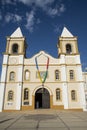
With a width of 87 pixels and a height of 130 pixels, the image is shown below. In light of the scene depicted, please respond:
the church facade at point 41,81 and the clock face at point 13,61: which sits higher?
the clock face at point 13,61

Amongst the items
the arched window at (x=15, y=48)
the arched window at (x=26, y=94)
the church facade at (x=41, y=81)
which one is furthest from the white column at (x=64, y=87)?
the arched window at (x=15, y=48)

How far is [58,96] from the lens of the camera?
24.0 m

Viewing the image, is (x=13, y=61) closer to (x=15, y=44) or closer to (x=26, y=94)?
(x=15, y=44)

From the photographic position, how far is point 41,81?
24547mm

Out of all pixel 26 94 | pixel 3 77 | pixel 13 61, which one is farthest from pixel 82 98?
pixel 3 77

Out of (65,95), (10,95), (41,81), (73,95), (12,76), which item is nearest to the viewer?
(65,95)

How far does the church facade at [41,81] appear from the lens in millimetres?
23234

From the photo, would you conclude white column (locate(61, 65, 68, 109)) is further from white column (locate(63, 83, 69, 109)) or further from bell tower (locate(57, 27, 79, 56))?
bell tower (locate(57, 27, 79, 56))

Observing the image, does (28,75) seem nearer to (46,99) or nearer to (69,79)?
(46,99)

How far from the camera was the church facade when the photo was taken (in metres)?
23.2

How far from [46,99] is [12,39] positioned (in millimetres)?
13723

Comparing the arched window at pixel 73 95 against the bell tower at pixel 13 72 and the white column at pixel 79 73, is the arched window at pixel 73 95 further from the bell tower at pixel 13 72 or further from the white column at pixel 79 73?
the bell tower at pixel 13 72

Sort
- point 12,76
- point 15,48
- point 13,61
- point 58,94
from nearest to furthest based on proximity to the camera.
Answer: point 58,94 → point 12,76 → point 13,61 → point 15,48

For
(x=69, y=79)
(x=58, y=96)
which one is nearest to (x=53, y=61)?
(x=69, y=79)
